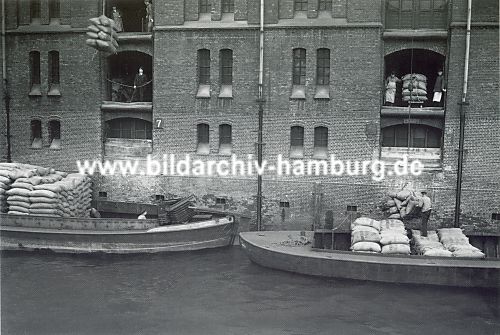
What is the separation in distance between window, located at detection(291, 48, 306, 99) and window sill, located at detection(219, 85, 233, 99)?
8.37 ft

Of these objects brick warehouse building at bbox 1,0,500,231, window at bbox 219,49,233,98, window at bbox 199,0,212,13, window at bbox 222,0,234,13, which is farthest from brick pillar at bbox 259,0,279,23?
window at bbox 199,0,212,13

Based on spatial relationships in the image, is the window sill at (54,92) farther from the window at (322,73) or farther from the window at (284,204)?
the window at (322,73)

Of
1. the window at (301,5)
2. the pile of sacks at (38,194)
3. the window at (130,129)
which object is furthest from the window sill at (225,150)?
the window at (301,5)

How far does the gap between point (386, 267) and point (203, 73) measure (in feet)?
36.9

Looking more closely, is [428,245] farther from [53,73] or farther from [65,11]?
[65,11]

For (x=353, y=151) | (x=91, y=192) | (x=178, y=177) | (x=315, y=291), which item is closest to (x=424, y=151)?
(x=353, y=151)

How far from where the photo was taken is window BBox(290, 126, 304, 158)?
22828 mm

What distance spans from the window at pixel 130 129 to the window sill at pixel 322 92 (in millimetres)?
7680

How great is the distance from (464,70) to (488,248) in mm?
6677

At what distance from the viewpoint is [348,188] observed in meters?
22.4

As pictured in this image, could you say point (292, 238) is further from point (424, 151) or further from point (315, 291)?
point (424, 151)

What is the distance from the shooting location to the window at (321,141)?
22.6m

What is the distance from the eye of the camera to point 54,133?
82.6 ft

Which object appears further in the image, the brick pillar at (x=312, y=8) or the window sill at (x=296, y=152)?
the window sill at (x=296, y=152)
